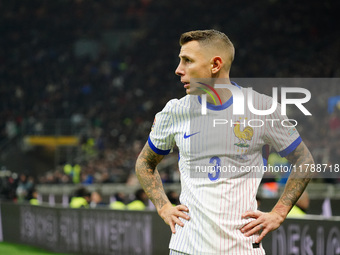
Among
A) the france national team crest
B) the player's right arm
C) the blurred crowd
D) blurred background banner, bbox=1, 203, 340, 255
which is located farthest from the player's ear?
the blurred crowd

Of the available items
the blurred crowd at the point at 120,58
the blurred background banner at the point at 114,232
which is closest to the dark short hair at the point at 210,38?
the blurred background banner at the point at 114,232

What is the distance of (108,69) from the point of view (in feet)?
98.2

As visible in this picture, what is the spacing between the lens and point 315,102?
63.2 ft

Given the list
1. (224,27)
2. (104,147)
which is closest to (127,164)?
(104,147)

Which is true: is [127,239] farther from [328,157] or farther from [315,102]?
[315,102]

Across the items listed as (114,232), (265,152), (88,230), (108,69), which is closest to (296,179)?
(265,152)

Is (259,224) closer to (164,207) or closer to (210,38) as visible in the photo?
(164,207)

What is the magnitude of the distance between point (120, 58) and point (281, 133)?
2742 cm

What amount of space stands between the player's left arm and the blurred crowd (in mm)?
15706

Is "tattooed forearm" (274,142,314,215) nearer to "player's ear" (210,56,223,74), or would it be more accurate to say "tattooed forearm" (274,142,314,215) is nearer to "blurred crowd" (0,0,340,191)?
"player's ear" (210,56,223,74)

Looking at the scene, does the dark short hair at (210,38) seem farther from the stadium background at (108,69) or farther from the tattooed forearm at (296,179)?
the stadium background at (108,69)

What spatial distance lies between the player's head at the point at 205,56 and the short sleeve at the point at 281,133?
0.33 m

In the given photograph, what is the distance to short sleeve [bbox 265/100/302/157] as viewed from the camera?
3377 millimetres

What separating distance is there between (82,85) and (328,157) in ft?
47.2
